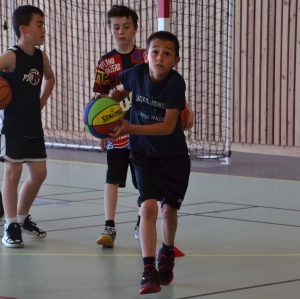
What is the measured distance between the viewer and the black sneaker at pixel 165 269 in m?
3.53

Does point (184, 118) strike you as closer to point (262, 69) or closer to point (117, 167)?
point (117, 167)

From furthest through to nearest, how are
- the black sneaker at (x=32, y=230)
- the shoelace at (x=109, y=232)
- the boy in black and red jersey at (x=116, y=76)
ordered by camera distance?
1. the black sneaker at (x=32, y=230)
2. the boy in black and red jersey at (x=116, y=76)
3. the shoelace at (x=109, y=232)

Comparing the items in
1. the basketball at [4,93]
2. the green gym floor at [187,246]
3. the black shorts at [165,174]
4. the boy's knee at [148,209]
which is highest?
the basketball at [4,93]

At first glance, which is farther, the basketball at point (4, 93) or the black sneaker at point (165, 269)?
the basketball at point (4, 93)

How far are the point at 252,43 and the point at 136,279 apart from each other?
280 inches

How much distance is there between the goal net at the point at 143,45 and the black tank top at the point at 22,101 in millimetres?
4985

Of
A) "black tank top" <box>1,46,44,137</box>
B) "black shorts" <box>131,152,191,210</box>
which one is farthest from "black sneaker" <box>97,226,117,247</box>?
"black shorts" <box>131,152,191,210</box>

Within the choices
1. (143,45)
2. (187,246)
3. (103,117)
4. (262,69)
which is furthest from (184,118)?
(143,45)

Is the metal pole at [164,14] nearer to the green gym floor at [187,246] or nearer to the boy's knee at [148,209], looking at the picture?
the green gym floor at [187,246]

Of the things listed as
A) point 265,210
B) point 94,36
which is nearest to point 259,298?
point 265,210

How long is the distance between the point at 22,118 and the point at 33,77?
10.8 inches

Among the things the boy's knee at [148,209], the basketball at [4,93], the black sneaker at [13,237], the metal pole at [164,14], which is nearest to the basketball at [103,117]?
the boy's knee at [148,209]

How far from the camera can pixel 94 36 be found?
12031 mm

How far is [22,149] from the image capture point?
177 inches
